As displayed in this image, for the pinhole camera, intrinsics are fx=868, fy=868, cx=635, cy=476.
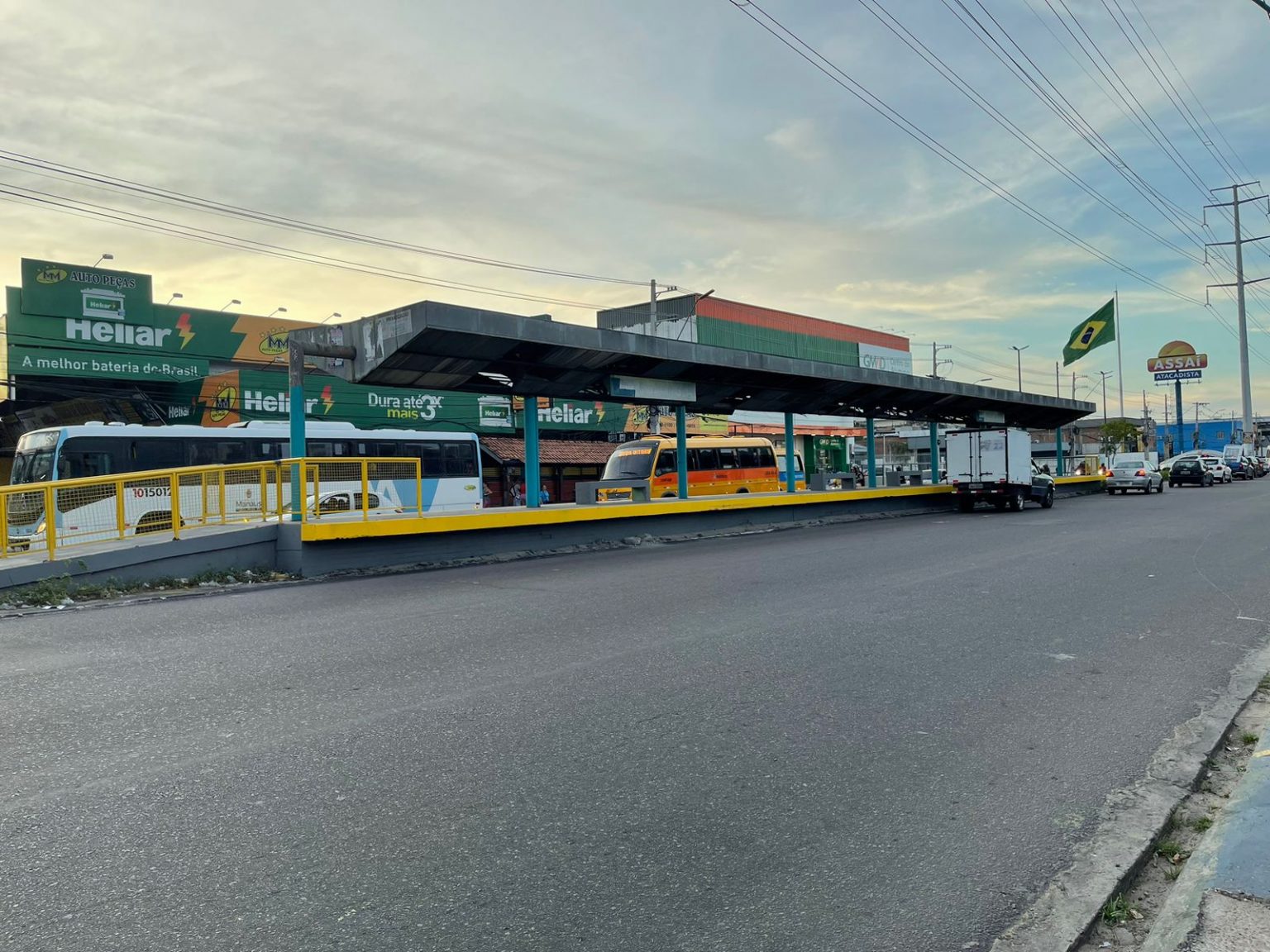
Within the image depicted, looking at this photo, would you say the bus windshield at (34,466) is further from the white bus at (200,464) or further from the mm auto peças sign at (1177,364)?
the mm auto peças sign at (1177,364)

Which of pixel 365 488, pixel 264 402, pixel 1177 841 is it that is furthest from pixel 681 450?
pixel 264 402

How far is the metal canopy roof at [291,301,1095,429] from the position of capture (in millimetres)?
14672

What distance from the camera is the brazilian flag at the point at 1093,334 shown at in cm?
3534

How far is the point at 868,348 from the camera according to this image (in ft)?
266

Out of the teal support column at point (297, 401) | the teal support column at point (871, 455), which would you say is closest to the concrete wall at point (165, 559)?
the teal support column at point (297, 401)

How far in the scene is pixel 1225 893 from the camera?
3.20m

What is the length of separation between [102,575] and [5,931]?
9.95 meters

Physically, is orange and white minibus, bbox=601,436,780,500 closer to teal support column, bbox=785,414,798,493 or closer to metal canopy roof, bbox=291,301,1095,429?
teal support column, bbox=785,414,798,493

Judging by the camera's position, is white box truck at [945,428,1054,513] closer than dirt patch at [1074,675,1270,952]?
No

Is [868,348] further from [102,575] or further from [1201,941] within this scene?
[1201,941]

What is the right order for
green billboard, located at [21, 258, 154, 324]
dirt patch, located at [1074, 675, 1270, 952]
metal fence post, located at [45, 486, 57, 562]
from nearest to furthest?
dirt patch, located at [1074, 675, 1270, 952], metal fence post, located at [45, 486, 57, 562], green billboard, located at [21, 258, 154, 324]

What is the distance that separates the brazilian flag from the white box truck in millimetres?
9053

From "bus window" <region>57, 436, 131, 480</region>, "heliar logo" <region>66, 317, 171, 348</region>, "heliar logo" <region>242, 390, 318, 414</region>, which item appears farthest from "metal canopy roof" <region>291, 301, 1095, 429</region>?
"heliar logo" <region>66, 317, 171, 348</region>

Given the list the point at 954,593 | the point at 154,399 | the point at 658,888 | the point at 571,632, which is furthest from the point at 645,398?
the point at 154,399
